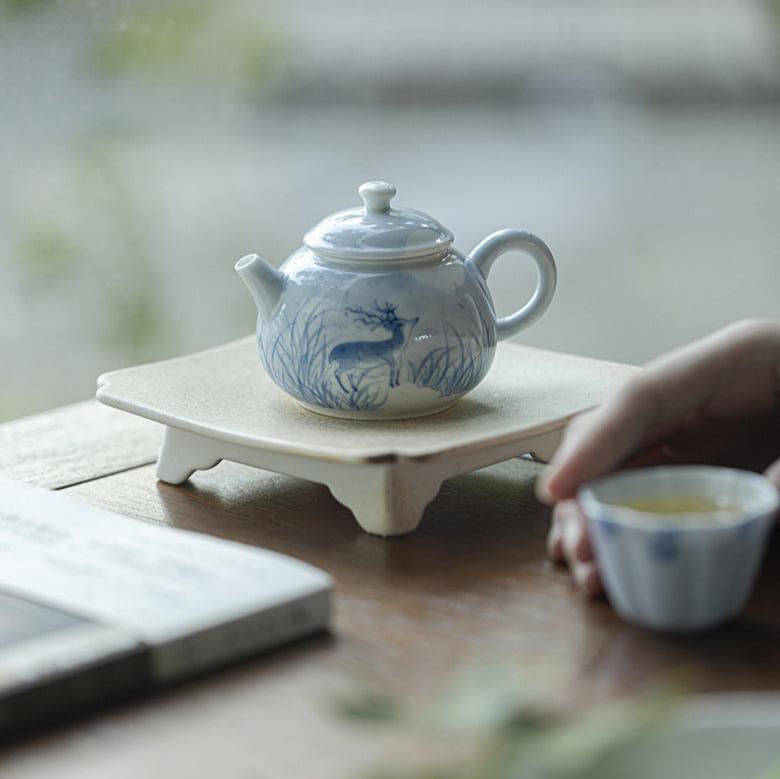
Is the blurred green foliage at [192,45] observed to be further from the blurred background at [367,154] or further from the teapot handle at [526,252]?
the teapot handle at [526,252]

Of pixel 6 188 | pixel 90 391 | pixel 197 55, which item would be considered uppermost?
pixel 197 55

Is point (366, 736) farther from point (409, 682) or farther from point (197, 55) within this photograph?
point (197, 55)

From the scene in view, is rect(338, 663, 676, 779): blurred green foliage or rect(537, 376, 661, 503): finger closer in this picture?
rect(338, 663, 676, 779): blurred green foliage

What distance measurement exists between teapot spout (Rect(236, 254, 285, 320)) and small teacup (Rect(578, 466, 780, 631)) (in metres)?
0.28

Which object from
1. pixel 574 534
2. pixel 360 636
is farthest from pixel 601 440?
pixel 360 636

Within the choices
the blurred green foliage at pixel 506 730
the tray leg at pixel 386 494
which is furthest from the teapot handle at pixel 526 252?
the blurred green foliage at pixel 506 730

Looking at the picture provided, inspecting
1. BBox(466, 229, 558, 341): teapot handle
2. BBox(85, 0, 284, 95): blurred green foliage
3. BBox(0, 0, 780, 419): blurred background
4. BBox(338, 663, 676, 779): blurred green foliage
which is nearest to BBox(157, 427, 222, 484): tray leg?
BBox(466, 229, 558, 341): teapot handle

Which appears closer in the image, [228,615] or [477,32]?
[228,615]

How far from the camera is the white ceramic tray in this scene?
0.74 metres

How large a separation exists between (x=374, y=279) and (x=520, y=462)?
18 centimetres

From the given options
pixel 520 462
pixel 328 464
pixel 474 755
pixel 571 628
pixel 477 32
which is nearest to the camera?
pixel 474 755

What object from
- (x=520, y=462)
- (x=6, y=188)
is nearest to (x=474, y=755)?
(x=520, y=462)

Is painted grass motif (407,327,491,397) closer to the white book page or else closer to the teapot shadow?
the teapot shadow

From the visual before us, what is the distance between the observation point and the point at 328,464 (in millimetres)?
751
